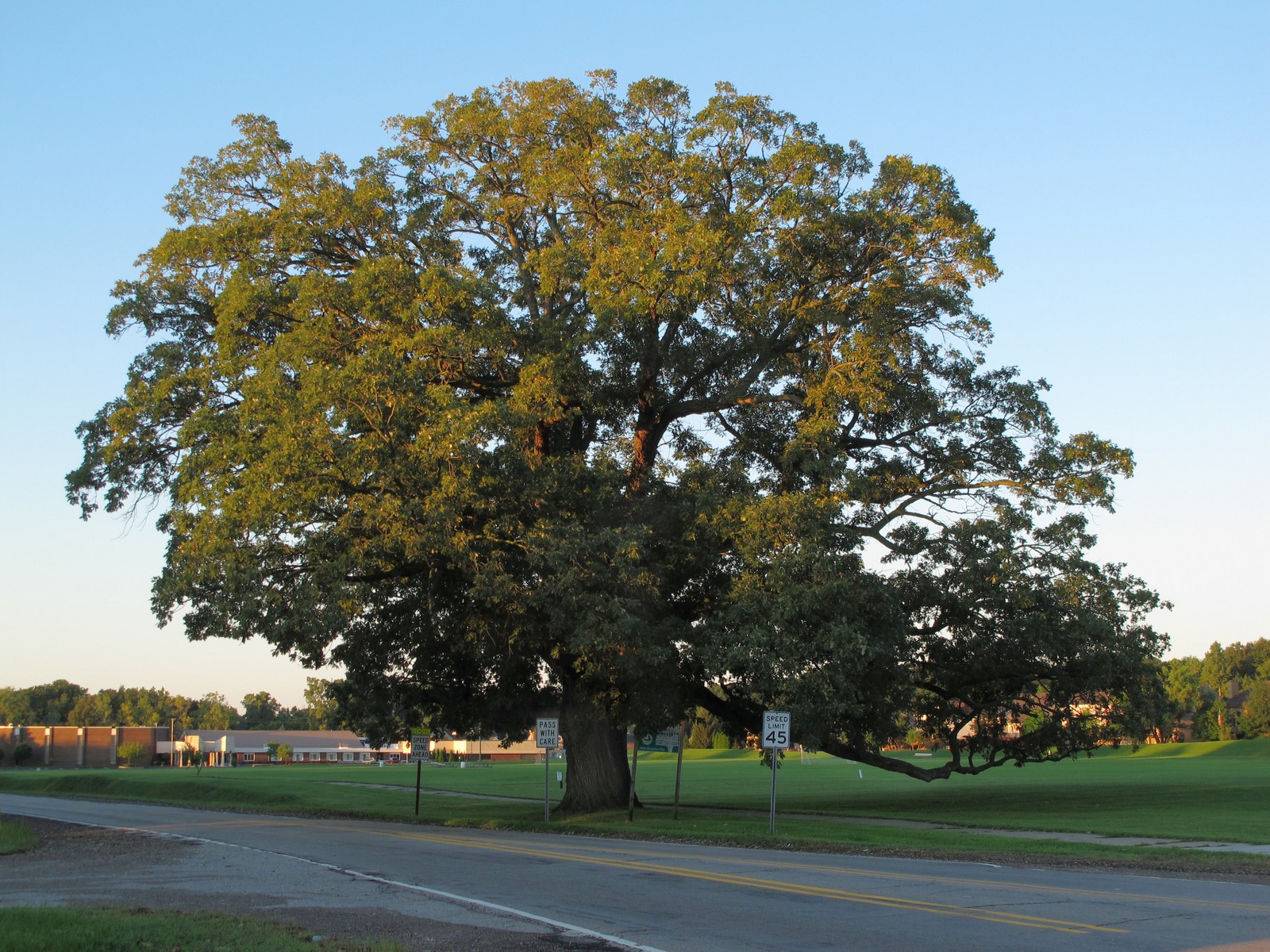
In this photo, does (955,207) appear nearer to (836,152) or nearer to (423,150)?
(836,152)

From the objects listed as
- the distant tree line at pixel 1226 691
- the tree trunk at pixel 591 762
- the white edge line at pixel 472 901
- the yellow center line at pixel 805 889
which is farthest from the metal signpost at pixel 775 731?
the distant tree line at pixel 1226 691

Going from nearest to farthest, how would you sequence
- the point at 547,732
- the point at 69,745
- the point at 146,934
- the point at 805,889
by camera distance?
the point at 146,934 → the point at 805,889 → the point at 547,732 → the point at 69,745

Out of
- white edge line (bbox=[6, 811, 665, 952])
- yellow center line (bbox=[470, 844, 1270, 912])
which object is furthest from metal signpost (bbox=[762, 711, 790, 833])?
white edge line (bbox=[6, 811, 665, 952])

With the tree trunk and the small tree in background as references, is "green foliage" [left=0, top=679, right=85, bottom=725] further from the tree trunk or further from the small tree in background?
the tree trunk

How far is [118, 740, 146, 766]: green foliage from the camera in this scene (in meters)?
126

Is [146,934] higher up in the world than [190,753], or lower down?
higher up

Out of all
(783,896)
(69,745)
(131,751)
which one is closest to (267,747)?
(131,751)

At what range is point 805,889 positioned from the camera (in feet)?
46.2

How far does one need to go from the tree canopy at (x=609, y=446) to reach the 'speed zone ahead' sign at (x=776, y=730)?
2.41m

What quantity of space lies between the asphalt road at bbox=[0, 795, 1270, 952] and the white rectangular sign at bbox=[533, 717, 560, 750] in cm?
599

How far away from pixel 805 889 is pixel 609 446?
1775 cm

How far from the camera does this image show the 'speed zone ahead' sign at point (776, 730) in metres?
23.0

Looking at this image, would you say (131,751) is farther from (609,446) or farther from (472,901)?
(472,901)

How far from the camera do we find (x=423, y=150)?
3222 centimetres
